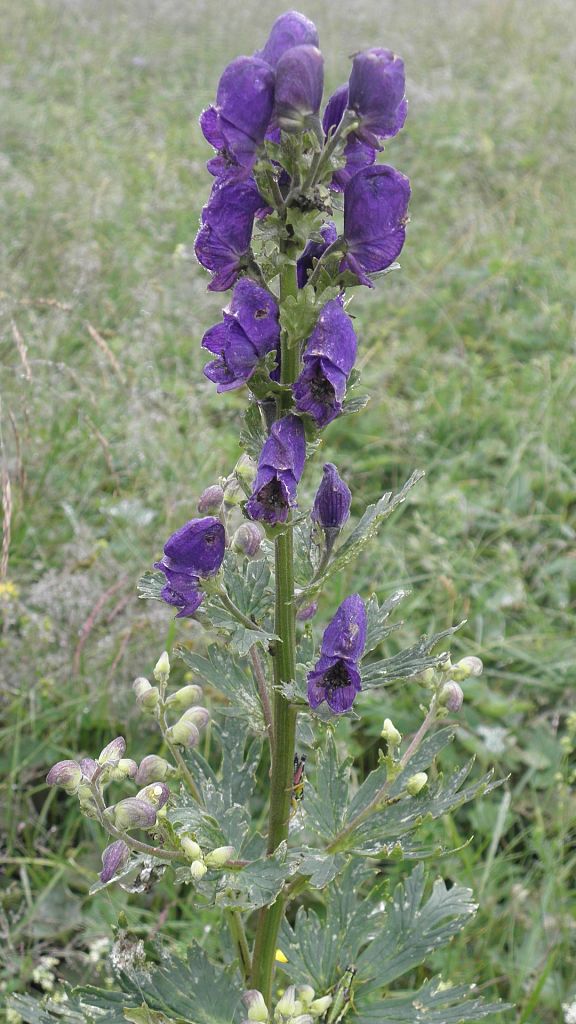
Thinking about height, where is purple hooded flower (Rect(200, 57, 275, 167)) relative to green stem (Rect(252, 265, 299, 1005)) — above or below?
above

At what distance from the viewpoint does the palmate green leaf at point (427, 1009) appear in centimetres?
179

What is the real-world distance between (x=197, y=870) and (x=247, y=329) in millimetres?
903

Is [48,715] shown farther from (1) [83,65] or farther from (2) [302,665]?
(1) [83,65]

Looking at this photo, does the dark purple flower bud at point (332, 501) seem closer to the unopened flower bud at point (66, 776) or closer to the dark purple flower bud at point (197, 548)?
the dark purple flower bud at point (197, 548)

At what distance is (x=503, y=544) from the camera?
11.7ft

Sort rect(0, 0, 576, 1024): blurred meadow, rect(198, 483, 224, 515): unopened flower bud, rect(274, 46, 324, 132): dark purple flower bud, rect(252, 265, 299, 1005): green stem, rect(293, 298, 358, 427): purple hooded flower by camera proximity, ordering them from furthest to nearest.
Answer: rect(0, 0, 576, 1024): blurred meadow < rect(198, 483, 224, 515): unopened flower bud < rect(252, 265, 299, 1005): green stem < rect(293, 298, 358, 427): purple hooded flower < rect(274, 46, 324, 132): dark purple flower bud

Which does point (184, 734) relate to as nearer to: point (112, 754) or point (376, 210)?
point (112, 754)

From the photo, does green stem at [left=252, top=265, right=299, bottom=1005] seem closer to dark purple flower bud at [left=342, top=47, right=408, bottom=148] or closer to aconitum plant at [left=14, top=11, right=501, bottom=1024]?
aconitum plant at [left=14, top=11, right=501, bottom=1024]

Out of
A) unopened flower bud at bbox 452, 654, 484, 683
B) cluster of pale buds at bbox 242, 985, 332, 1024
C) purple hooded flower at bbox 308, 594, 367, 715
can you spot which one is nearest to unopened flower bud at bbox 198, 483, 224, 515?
purple hooded flower at bbox 308, 594, 367, 715

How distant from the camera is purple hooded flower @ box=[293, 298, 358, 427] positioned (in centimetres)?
134

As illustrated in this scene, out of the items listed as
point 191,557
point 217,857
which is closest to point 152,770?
point 217,857

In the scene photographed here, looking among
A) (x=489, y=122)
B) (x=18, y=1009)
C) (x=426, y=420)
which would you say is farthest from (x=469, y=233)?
(x=18, y=1009)

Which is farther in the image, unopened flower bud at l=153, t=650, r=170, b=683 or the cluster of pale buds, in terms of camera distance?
unopened flower bud at l=153, t=650, r=170, b=683

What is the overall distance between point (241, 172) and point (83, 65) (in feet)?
25.5
